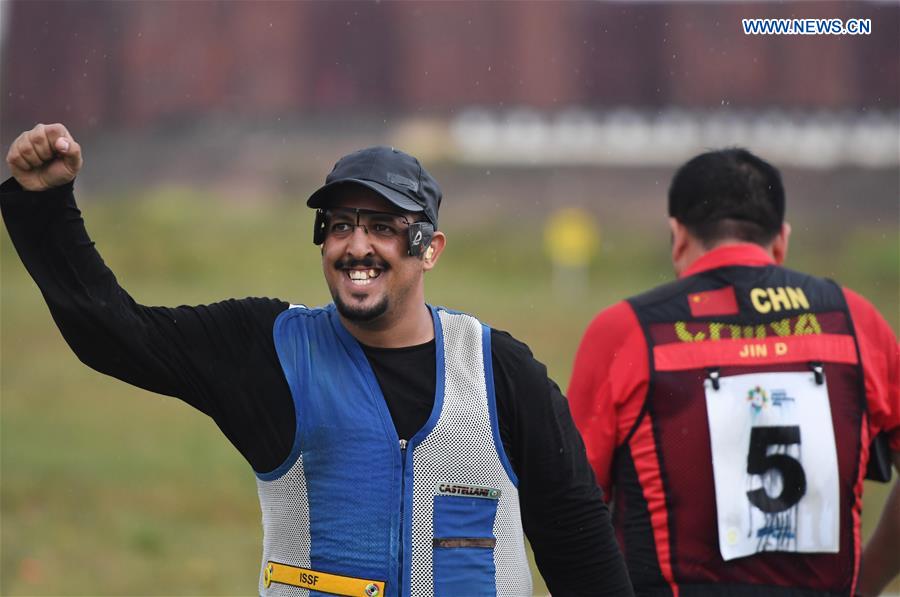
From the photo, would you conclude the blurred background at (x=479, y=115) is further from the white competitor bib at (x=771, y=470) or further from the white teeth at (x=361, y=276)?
the white teeth at (x=361, y=276)

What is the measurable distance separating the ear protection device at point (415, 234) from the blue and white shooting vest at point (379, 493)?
0.89 feet

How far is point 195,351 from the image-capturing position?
126 inches

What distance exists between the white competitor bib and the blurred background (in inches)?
872

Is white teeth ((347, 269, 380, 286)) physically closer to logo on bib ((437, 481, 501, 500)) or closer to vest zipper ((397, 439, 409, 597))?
vest zipper ((397, 439, 409, 597))

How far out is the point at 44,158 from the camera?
9.61ft

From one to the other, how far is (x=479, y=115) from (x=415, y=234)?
29.7 meters

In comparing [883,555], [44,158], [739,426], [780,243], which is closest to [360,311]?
[44,158]

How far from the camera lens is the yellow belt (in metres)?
3.10

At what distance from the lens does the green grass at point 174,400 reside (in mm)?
8805

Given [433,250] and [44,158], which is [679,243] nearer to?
[433,250]

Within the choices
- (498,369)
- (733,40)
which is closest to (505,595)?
(498,369)

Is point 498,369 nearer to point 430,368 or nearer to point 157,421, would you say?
point 430,368

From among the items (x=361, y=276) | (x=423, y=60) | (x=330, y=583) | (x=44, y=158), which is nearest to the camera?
(x=44, y=158)

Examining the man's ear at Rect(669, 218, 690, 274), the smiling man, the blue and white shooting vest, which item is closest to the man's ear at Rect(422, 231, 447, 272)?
the smiling man
